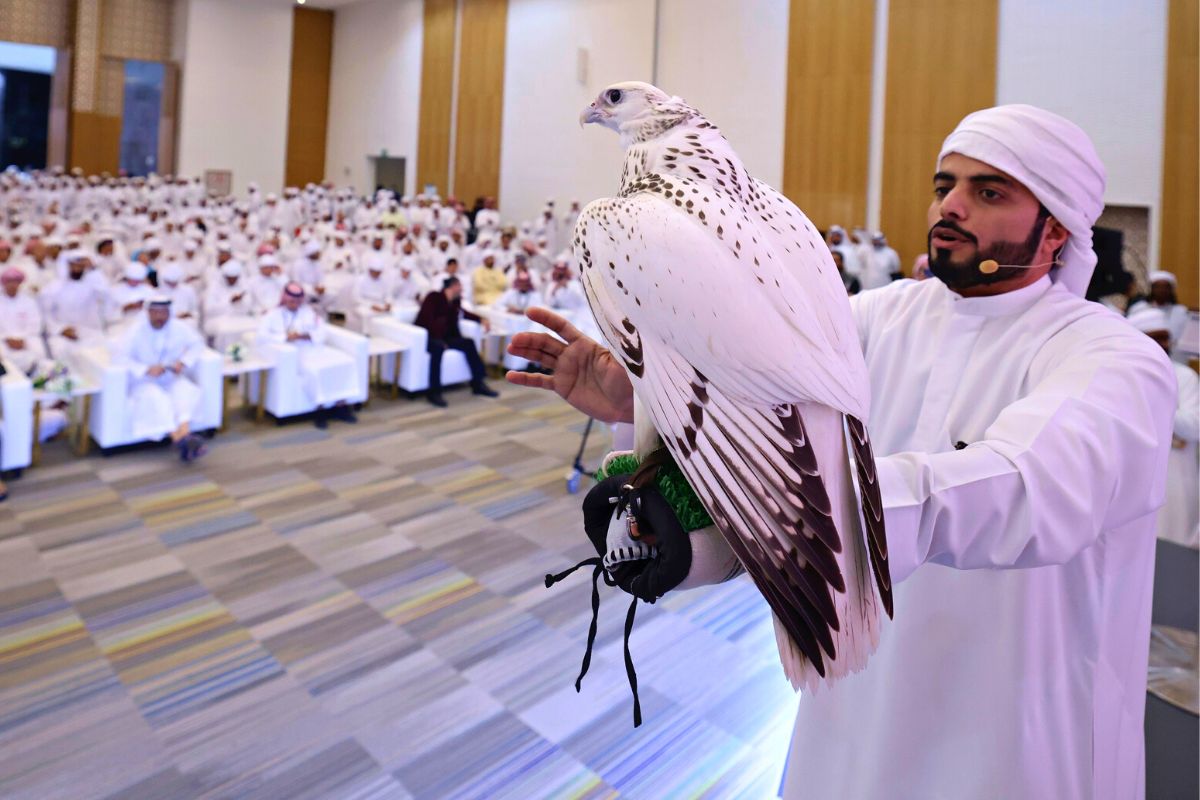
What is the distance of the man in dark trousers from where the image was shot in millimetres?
6910

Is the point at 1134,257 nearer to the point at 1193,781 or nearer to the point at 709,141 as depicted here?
the point at 1193,781

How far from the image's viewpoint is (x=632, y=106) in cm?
98

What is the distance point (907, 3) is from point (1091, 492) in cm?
1154

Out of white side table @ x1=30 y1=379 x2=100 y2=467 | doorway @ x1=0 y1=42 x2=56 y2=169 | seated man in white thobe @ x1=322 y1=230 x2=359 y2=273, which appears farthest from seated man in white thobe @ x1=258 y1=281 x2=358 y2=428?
doorway @ x1=0 y1=42 x2=56 y2=169

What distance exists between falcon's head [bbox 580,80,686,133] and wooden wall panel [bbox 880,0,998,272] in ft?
33.8

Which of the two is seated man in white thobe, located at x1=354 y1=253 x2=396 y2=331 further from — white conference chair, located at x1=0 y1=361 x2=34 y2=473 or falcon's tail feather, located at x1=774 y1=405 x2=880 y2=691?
falcon's tail feather, located at x1=774 y1=405 x2=880 y2=691

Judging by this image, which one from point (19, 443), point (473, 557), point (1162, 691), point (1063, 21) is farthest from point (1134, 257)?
point (19, 443)

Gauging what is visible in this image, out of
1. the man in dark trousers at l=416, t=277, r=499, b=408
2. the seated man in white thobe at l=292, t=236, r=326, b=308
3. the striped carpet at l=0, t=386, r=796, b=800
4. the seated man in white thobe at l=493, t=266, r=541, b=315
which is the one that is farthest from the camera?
the seated man in white thobe at l=292, t=236, r=326, b=308

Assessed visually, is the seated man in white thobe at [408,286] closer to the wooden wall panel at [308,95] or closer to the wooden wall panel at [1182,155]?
the wooden wall panel at [1182,155]

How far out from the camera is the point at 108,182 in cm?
1545

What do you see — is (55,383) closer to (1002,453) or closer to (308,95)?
(1002,453)

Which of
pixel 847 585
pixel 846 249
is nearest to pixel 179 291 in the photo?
pixel 846 249

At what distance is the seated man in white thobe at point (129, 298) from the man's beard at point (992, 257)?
549cm

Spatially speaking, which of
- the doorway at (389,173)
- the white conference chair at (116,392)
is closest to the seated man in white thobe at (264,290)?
the white conference chair at (116,392)
